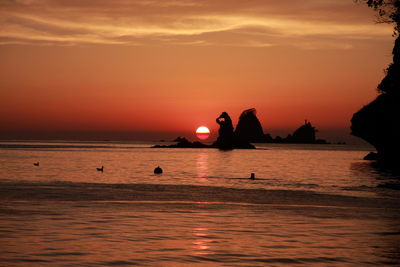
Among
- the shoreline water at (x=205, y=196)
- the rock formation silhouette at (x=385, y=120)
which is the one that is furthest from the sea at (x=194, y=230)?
the rock formation silhouette at (x=385, y=120)

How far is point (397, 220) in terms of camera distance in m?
32.5

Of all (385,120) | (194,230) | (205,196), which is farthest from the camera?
(385,120)

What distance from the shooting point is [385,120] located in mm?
107562

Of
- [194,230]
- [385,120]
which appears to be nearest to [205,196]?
[194,230]

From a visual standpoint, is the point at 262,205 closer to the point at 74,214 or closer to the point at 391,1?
the point at 74,214

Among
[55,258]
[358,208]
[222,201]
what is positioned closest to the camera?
[55,258]

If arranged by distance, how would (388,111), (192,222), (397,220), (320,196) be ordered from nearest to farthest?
(192,222), (397,220), (320,196), (388,111)

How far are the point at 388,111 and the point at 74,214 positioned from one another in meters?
85.5

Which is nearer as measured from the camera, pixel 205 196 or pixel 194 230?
pixel 194 230

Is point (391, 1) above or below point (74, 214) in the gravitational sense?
above

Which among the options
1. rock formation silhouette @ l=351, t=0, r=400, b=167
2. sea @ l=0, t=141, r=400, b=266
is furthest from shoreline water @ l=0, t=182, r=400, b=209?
rock formation silhouette @ l=351, t=0, r=400, b=167

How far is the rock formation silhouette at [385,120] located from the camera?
9731cm

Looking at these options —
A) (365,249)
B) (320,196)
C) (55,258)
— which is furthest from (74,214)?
(320,196)

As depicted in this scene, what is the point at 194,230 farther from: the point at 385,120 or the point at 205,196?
the point at 385,120
